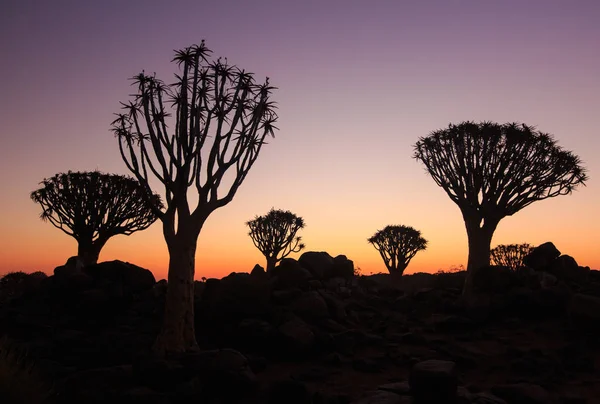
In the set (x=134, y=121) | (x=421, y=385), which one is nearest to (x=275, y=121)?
(x=134, y=121)

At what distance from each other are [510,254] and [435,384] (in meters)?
33.9

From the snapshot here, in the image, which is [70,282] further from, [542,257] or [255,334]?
[542,257]

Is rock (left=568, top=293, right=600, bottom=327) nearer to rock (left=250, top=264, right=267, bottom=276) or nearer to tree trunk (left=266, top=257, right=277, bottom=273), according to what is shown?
rock (left=250, top=264, right=267, bottom=276)

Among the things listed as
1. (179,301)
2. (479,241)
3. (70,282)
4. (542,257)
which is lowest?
(179,301)

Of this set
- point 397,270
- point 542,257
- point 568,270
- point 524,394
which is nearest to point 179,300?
point 524,394

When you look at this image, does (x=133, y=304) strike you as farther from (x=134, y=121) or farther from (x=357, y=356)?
(x=357, y=356)

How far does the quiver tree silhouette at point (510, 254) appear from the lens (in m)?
38.1

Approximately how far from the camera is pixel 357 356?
1290 centimetres

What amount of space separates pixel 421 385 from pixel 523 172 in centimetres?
1384

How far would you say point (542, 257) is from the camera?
68.0ft

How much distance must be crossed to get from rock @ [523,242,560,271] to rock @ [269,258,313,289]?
985 centimetres

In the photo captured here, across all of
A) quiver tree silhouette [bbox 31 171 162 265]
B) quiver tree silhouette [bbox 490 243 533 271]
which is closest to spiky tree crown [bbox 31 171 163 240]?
quiver tree silhouette [bbox 31 171 162 265]

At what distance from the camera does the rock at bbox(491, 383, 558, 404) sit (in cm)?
918

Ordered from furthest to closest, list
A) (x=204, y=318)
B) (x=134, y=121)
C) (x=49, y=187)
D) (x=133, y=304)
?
(x=49, y=187) < (x=133, y=304) < (x=204, y=318) < (x=134, y=121)
